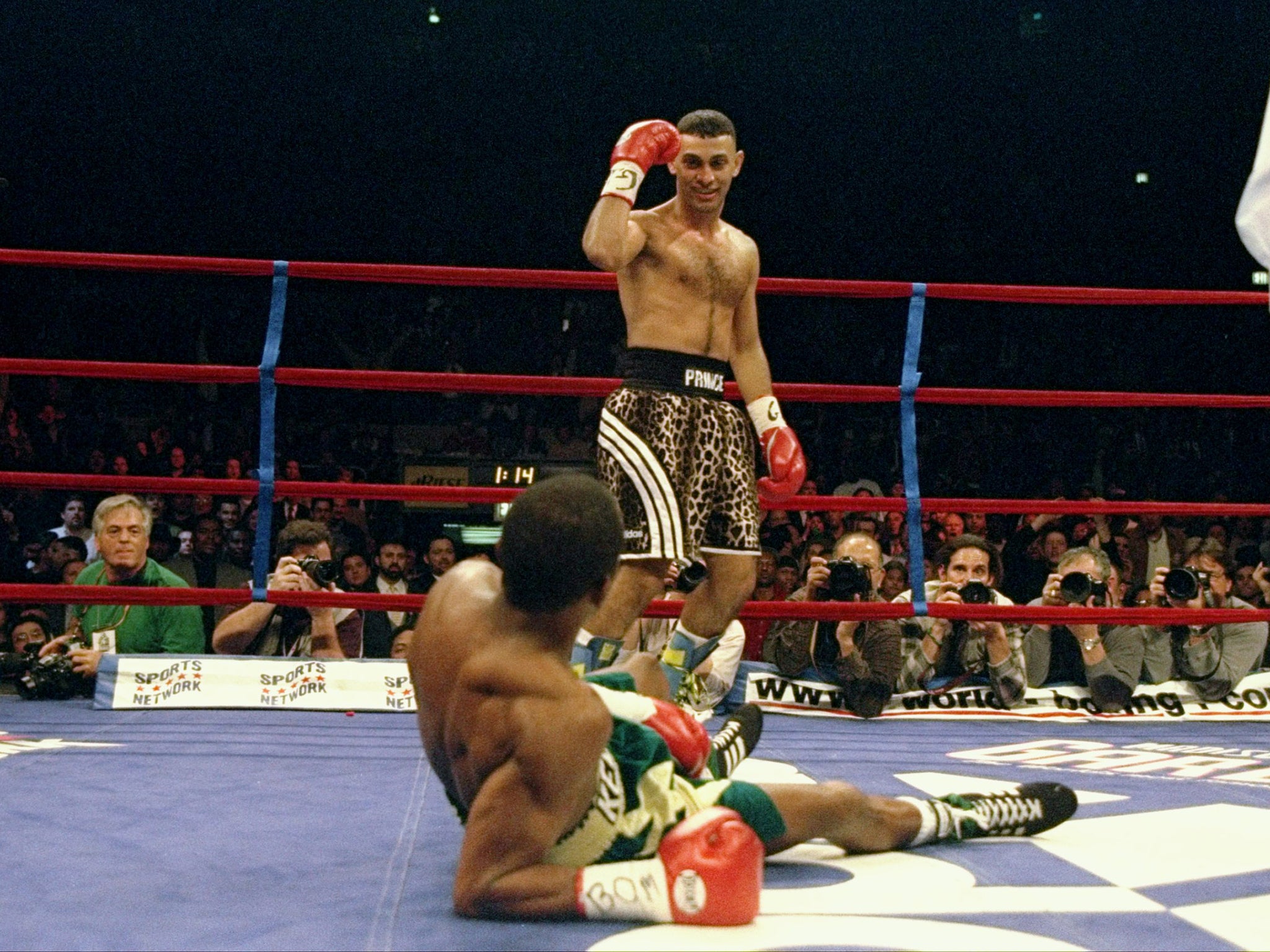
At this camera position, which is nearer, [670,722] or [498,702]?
[498,702]

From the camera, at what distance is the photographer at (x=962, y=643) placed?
4039mm

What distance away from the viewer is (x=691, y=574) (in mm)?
3236

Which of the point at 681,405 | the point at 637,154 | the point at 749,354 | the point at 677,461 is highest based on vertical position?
the point at 637,154

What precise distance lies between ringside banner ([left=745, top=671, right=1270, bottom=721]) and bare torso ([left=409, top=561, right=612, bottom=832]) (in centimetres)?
236

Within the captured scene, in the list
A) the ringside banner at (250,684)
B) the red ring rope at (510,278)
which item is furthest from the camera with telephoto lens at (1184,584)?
the ringside banner at (250,684)

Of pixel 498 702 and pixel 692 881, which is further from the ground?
pixel 498 702

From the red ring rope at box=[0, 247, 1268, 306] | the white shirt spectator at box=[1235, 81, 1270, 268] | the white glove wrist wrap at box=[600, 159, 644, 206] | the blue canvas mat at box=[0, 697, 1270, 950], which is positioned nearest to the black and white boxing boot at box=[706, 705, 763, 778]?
the blue canvas mat at box=[0, 697, 1270, 950]

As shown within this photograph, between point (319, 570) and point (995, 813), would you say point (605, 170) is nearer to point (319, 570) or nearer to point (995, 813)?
point (319, 570)

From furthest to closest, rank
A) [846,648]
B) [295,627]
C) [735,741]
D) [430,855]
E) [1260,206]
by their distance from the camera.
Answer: [295,627], [846,648], [735,741], [430,855], [1260,206]

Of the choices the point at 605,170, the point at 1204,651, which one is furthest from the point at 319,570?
the point at 605,170

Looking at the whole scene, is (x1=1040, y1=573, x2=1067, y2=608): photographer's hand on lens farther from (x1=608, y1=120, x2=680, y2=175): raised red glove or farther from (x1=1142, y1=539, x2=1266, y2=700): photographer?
(x1=608, y1=120, x2=680, y2=175): raised red glove

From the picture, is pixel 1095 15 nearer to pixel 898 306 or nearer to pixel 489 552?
pixel 898 306

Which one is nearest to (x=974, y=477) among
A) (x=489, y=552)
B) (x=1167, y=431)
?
(x=1167, y=431)

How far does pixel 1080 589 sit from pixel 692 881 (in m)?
2.52
